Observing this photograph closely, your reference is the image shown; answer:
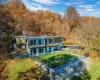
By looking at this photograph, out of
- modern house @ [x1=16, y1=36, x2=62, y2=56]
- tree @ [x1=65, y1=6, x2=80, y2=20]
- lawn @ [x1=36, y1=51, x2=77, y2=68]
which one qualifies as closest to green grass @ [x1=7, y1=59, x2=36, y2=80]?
lawn @ [x1=36, y1=51, x2=77, y2=68]

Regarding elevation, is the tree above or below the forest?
above

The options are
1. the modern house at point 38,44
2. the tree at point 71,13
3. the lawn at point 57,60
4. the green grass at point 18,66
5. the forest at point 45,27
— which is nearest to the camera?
the green grass at point 18,66

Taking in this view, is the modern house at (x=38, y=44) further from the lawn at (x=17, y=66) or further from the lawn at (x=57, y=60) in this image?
the lawn at (x=17, y=66)

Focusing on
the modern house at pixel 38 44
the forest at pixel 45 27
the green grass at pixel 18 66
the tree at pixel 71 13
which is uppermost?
the tree at pixel 71 13

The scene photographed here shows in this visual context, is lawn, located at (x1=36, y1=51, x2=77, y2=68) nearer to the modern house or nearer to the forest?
the modern house

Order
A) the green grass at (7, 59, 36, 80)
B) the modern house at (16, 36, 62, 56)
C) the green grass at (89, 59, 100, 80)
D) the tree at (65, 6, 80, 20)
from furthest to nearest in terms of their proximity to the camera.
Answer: the tree at (65, 6, 80, 20), the modern house at (16, 36, 62, 56), the green grass at (89, 59, 100, 80), the green grass at (7, 59, 36, 80)

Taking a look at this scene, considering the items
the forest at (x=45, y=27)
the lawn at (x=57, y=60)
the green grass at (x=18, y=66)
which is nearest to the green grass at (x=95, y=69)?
the forest at (x=45, y=27)

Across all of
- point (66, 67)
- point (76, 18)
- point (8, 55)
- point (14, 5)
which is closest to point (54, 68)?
point (66, 67)
